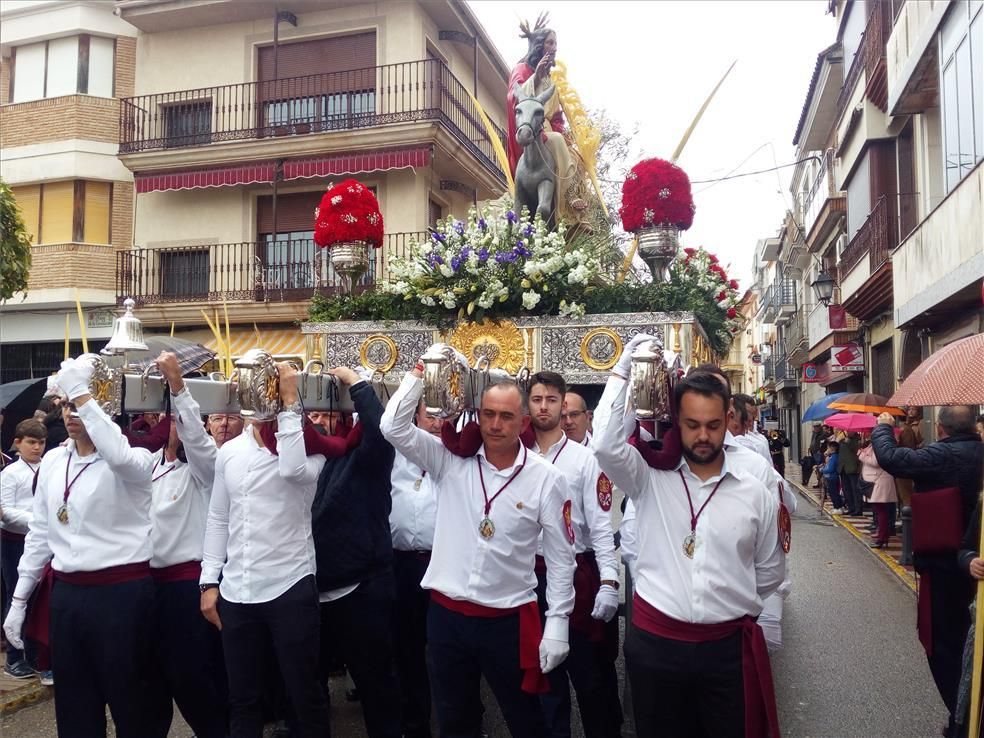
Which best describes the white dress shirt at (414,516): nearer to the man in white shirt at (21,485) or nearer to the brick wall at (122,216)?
the man in white shirt at (21,485)

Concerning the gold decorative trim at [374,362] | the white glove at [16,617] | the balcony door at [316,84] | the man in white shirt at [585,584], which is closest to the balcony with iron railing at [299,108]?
the balcony door at [316,84]

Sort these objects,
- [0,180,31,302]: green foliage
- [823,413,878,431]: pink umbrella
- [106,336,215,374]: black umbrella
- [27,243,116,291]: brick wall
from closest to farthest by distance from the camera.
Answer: [106,336,215,374]: black umbrella, [0,180,31,302]: green foliage, [823,413,878,431]: pink umbrella, [27,243,116,291]: brick wall

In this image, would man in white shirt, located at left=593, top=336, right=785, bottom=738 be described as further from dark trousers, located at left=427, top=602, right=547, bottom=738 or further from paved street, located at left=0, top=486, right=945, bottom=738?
paved street, located at left=0, top=486, right=945, bottom=738

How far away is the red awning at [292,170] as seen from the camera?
566 inches

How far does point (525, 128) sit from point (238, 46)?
12.1 m

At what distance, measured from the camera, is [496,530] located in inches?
133

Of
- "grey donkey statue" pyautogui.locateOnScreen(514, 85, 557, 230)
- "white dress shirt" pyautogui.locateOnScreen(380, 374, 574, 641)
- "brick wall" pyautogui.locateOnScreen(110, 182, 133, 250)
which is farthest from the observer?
"brick wall" pyautogui.locateOnScreen(110, 182, 133, 250)

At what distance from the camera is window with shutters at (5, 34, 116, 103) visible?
16094 mm

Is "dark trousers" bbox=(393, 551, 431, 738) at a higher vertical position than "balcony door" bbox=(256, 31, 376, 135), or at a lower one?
lower

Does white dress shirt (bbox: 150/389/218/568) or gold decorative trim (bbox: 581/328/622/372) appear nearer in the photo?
white dress shirt (bbox: 150/389/218/568)

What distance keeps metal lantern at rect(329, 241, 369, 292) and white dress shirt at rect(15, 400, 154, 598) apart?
3083 mm

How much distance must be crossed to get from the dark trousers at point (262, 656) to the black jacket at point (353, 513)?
0.34m

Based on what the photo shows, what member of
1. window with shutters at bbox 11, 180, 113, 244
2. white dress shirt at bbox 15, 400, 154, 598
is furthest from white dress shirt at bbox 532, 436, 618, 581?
window with shutters at bbox 11, 180, 113, 244

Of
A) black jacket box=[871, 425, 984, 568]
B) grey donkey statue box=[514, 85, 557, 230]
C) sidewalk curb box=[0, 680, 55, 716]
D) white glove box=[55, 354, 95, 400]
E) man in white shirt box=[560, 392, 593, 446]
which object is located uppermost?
grey donkey statue box=[514, 85, 557, 230]
